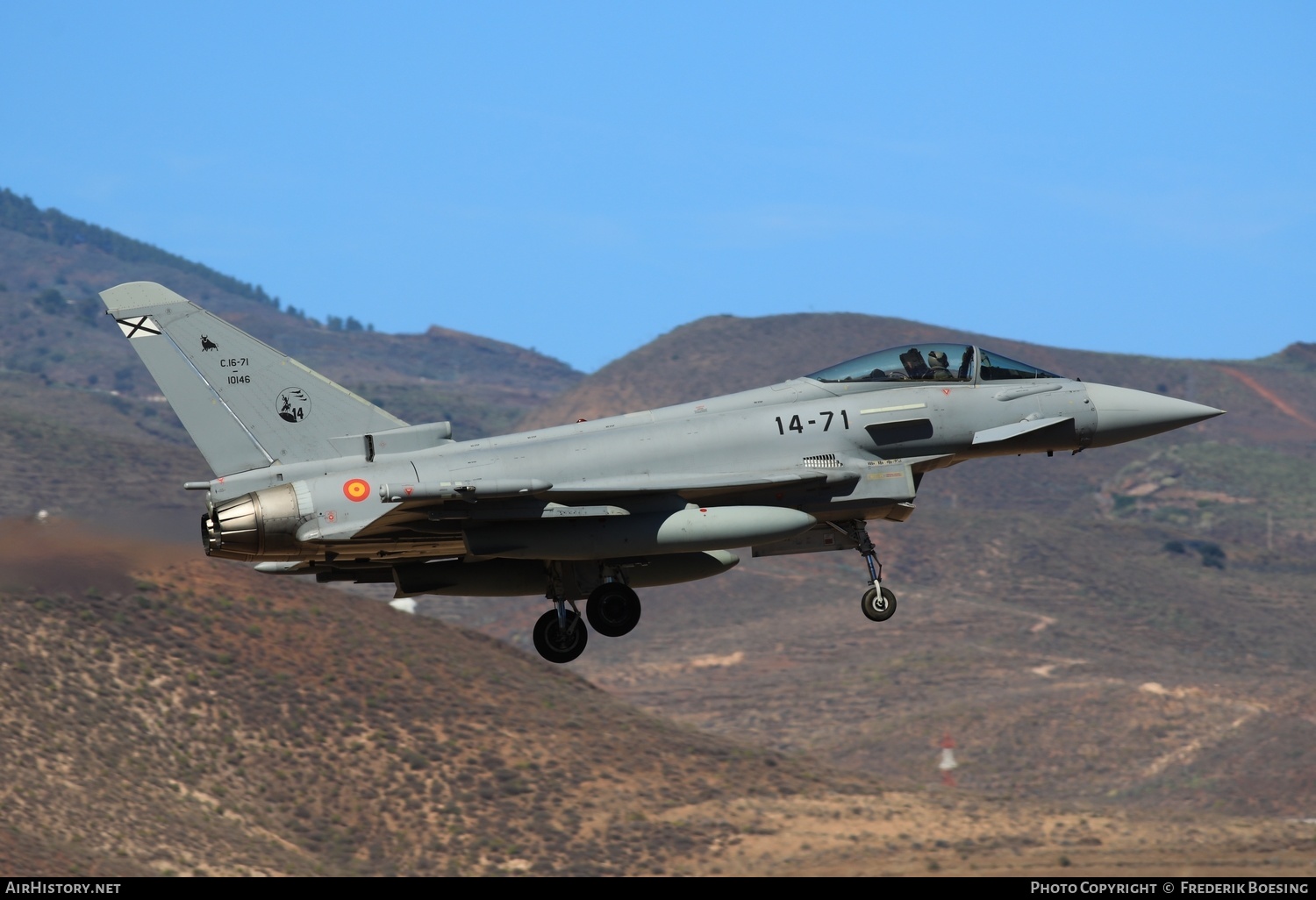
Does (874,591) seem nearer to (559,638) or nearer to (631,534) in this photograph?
(631,534)

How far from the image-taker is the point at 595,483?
1006 inches

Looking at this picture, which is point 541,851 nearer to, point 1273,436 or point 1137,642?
point 1137,642

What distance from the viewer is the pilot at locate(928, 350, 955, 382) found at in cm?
2745

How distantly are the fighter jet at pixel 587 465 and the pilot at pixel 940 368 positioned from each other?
4 cm

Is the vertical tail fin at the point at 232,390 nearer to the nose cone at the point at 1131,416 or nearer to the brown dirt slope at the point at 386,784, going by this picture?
the nose cone at the point at 1131,416

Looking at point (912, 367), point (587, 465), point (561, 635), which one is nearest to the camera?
point (587, 465)

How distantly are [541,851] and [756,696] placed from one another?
42.6 meters

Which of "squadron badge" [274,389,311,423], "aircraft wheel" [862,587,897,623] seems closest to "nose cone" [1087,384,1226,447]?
"aircraft wheel" [862,587,897,623]

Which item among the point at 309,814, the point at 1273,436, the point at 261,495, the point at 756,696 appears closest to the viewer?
the point at 261,495

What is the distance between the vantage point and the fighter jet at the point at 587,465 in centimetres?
2519

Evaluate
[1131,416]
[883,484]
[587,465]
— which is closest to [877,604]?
[883,484]

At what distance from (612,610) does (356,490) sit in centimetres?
471

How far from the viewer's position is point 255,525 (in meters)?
24.6
